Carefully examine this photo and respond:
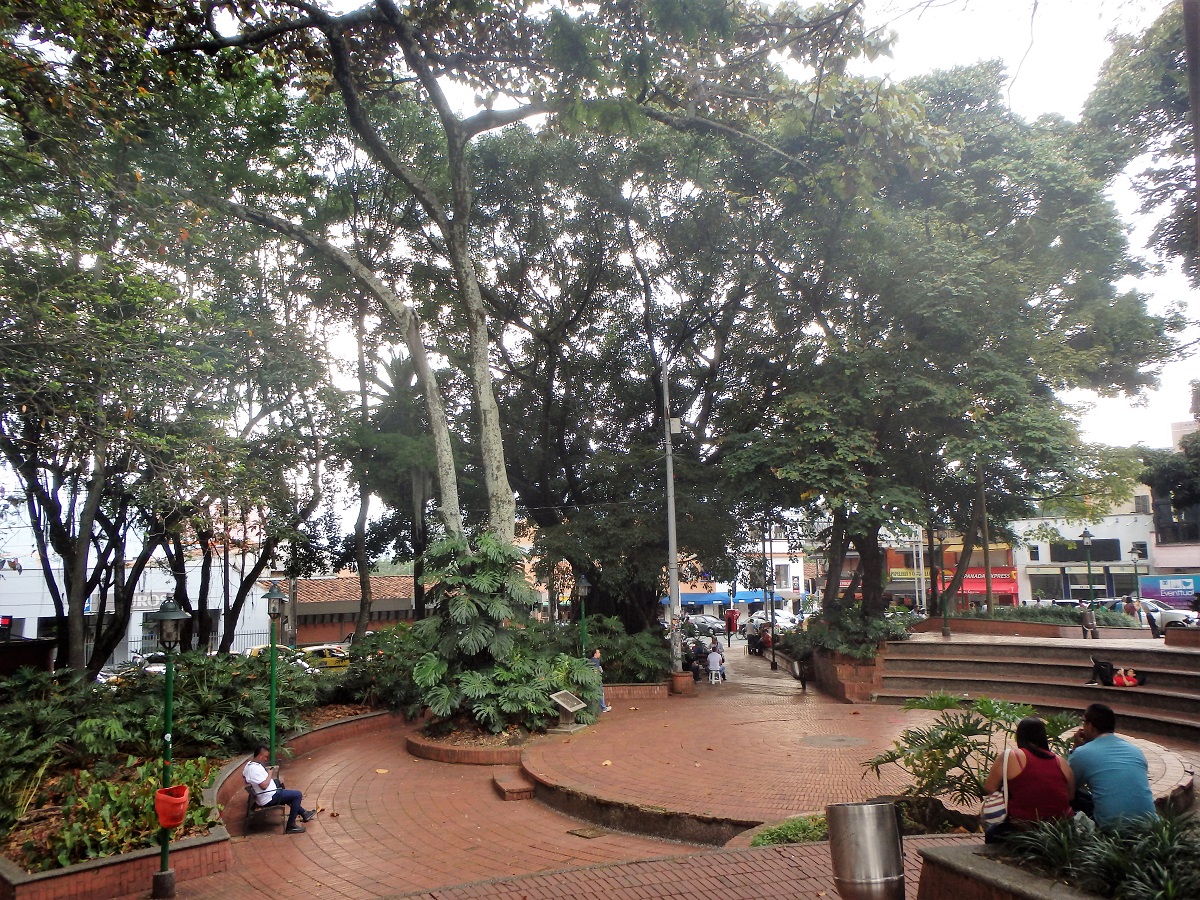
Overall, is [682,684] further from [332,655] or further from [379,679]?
[332,655]

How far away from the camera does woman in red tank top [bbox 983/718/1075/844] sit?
4.65m

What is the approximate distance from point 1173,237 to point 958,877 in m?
17.2

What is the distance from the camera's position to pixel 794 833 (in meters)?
6.62

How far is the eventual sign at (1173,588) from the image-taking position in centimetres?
3975

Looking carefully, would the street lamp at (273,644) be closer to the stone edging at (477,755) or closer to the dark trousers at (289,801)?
the dark trousers at (289,801)

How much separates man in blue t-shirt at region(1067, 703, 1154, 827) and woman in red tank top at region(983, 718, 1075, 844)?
4.6 inches

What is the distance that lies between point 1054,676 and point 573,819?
33.5 ft

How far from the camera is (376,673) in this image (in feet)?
54.3

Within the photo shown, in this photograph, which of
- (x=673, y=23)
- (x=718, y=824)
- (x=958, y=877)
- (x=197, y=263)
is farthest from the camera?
(x=197, y=263)

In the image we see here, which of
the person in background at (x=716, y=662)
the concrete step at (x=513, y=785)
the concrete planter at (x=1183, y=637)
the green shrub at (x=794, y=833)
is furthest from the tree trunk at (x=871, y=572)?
the green shrub at (x=794, y=833)

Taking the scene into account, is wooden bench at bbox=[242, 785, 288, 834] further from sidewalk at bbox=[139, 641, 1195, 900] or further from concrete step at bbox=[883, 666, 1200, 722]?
concrete step at bbox=[883, 666, 1200, 722]

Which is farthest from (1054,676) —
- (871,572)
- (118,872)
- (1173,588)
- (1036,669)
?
(1173,588)

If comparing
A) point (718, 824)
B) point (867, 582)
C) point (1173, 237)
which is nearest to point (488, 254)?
point (867, 582)

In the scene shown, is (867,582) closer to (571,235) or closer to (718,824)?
(571,235)
